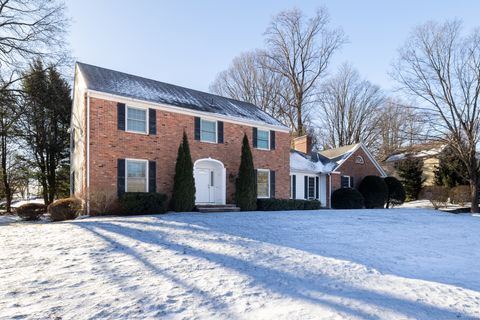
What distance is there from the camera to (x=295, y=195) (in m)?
21.6

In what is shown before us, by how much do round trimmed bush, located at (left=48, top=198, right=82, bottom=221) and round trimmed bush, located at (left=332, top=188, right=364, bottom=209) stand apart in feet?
52.2

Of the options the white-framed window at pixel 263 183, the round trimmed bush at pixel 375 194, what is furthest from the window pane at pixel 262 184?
the round trimmed bush at pixel 375 194

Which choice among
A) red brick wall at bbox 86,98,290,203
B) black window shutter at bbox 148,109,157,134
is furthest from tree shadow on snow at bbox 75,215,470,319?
black window shutter at bbox 148,109,157,134

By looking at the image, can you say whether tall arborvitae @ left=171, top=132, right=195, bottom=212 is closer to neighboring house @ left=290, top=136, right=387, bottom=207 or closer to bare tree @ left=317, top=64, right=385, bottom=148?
neighboring house @ left=290, top=136, right=387, bottom=207

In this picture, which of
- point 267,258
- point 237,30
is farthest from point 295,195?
point 267,258

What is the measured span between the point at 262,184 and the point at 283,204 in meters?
1.61

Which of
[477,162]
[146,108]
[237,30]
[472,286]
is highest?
[237,30]

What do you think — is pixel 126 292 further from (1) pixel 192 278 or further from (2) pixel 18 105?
(2) pixel 18 105

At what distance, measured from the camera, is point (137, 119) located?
1430cm

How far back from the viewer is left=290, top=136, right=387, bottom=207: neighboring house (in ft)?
71.9

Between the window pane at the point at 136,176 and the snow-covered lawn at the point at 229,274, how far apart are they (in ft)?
15.4

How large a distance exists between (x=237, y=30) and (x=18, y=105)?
12035mm

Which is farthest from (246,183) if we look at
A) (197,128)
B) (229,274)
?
(229,274)

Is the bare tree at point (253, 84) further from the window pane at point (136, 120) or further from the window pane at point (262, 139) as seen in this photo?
the window pane at point (136, 120)
